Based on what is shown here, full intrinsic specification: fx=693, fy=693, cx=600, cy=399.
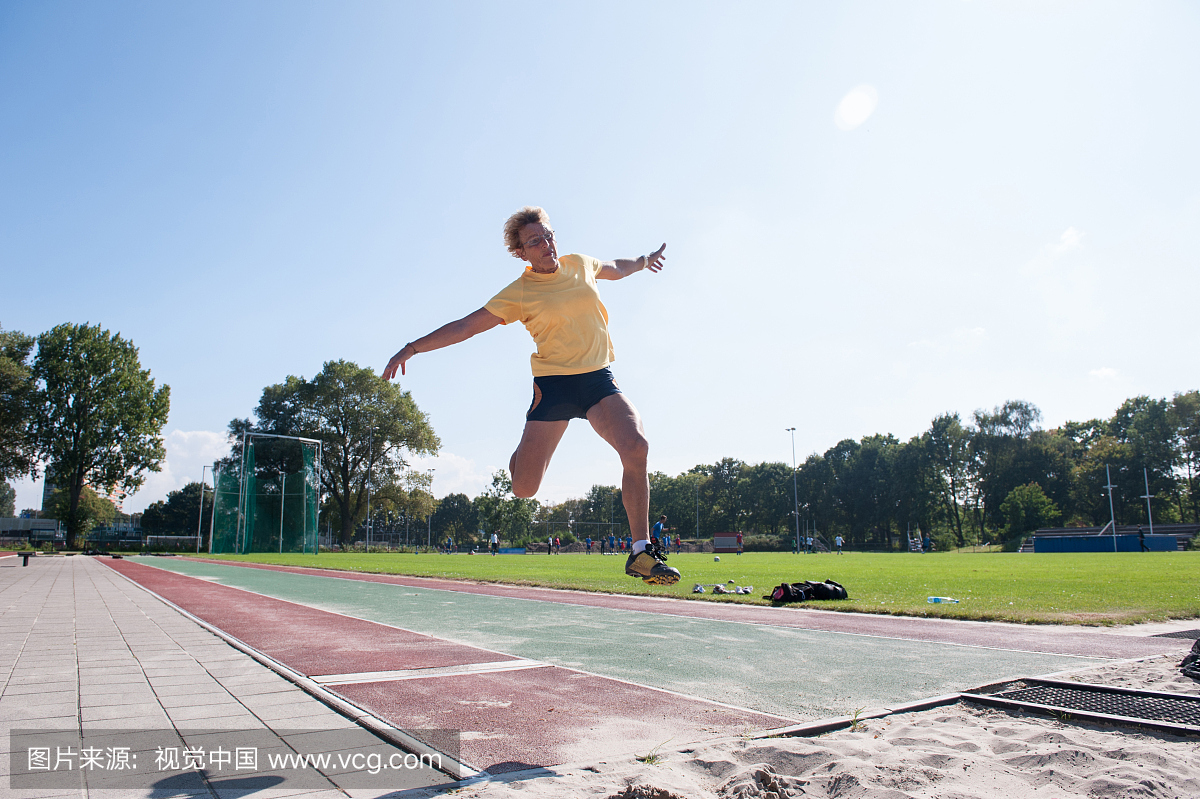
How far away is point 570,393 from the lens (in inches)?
159

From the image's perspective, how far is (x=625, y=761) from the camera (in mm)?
2727

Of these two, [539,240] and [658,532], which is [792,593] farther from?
[539,240]

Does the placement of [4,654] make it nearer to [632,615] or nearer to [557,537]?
[632,615]

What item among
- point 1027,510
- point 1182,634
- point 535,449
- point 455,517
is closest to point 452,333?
point 535,449

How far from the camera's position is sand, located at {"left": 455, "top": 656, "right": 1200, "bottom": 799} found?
2.38 metres

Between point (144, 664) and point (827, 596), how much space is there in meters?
8.16

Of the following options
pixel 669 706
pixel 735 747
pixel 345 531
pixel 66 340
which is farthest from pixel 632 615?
pixel 345 531

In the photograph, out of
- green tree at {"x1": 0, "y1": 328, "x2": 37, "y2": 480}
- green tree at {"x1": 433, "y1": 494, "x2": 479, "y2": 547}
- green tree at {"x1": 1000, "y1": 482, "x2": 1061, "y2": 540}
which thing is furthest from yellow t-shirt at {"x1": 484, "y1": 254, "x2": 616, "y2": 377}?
green tree at {"x1": 433, "y1": 494, "x2": 479, "y2": 547}

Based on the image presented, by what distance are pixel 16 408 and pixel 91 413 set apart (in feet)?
22.3

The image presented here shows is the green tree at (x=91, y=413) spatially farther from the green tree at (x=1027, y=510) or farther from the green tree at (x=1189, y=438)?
the green tree at (x=1189, y=438)

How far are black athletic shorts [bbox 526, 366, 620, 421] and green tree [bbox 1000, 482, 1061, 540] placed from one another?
7246 centimetres

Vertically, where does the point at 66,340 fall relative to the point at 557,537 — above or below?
above

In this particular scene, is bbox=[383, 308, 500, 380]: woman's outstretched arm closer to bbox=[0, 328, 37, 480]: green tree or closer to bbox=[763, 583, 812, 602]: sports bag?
bbox=[763, 583, 812, 602]: sports bag

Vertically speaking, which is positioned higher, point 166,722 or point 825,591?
point 166,722
